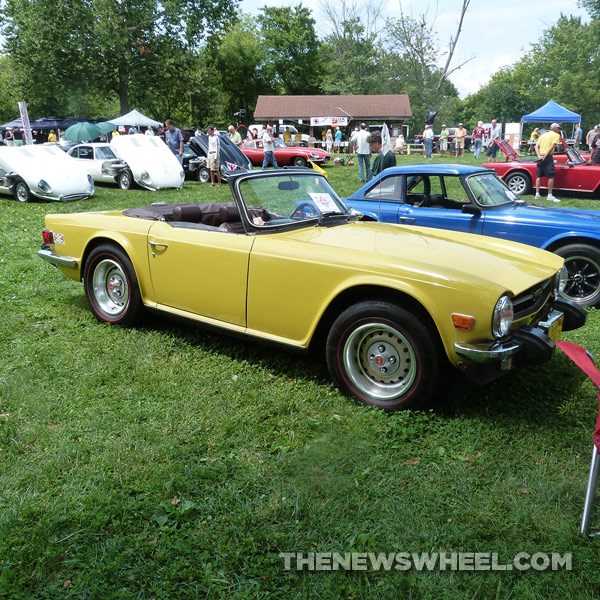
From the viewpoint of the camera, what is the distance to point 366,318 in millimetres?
3363

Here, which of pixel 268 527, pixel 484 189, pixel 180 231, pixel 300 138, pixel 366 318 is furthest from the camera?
pixel 300 138

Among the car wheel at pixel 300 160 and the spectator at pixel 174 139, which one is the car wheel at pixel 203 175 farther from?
the car wheel at pixel 300 160

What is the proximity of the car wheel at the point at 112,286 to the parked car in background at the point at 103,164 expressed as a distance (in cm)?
1084

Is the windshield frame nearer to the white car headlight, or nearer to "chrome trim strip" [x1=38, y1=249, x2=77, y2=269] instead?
"chrome trim strip" [x1=38, y1=249, x2=77, y2=269]

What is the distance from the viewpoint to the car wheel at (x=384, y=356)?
3.21m

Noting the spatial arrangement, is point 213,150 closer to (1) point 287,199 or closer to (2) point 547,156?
(2) point 547,156

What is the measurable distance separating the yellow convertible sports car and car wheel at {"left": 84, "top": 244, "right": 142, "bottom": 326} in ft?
0.05

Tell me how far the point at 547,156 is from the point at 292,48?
Answer: 59.8m

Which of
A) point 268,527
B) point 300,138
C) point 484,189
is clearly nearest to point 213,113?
point 300,138

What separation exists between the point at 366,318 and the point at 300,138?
28392 mm

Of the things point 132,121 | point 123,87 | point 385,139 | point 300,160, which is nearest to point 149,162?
point 300,160

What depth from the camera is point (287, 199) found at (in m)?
4.33

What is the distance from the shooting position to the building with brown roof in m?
48.9

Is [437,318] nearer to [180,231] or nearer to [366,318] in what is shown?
[366,318]
